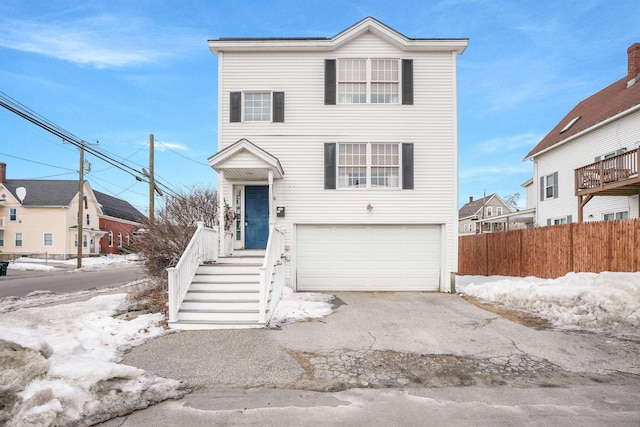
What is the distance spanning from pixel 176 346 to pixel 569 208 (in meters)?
18.5

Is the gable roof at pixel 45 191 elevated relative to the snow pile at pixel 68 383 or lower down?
elevated

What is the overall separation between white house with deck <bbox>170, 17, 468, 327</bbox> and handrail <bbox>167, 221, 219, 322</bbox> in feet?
7.00

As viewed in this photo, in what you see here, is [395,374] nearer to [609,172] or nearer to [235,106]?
[235,106]

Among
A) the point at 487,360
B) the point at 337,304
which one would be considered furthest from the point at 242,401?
the point at 337,304

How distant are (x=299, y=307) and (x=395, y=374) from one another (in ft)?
13.9

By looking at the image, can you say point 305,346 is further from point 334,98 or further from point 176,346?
point 334,98

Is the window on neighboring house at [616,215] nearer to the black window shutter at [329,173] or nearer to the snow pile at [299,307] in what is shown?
the black window shutter at [329,173]

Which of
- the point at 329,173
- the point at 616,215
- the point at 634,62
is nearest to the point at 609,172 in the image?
the point at 616,215

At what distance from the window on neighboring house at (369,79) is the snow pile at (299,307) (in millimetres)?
6180

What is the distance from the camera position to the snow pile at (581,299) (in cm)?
816

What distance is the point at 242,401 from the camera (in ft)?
14.6

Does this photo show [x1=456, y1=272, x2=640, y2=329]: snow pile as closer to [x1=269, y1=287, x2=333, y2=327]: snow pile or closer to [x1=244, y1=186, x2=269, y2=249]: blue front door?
[x1=269, y1=287, x2=333, y2=327]: snow pile

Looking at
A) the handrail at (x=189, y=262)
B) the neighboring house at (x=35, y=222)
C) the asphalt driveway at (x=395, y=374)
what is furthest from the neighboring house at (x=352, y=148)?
the neighboring house at (x=35, y=222)

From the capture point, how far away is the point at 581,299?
901 centimetres
